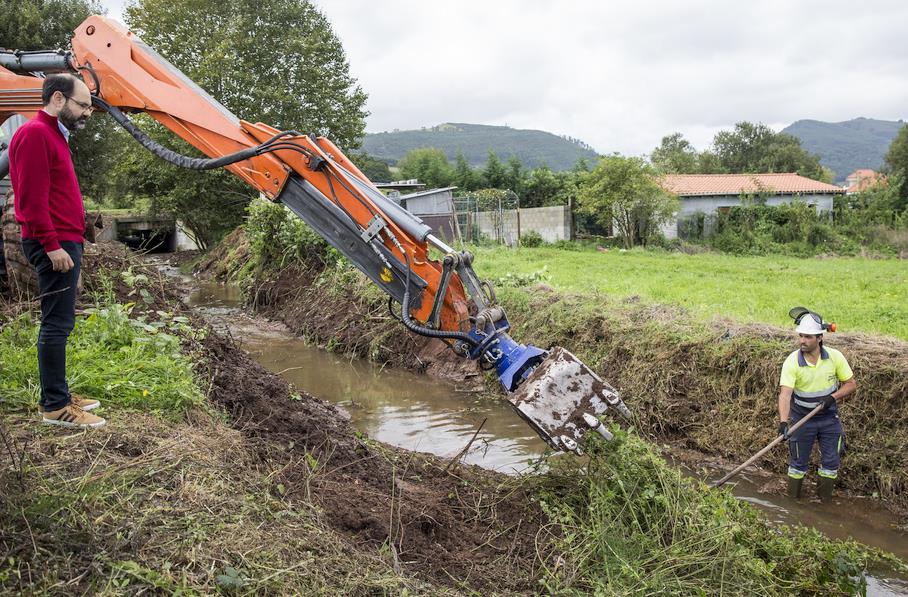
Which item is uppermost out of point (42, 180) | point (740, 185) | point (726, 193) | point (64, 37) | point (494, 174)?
point (64, 37)

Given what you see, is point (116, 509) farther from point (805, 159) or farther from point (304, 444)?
point (805, 159)

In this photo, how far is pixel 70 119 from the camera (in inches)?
160

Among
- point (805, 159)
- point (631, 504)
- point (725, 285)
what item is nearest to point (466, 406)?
point (631, 504)

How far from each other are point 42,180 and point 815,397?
20.3ft

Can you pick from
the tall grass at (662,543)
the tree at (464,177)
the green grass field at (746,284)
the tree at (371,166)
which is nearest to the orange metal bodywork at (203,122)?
the tall grass at (662,543)

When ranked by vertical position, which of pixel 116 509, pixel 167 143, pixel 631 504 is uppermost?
pixel 167 143

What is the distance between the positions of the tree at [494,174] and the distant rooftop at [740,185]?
9.64 metres

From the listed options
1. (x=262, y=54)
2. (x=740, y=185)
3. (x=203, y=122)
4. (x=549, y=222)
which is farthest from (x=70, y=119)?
(x=740, y=185)

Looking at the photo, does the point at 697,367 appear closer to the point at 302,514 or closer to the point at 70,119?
the point at 302,514

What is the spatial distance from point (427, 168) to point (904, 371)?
4230cm

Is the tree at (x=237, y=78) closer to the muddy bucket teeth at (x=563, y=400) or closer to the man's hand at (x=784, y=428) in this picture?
the man's hand at (x=784, y=428)

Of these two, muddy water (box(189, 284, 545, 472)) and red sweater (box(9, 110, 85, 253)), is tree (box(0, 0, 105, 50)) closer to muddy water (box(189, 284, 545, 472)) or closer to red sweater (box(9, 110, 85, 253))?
muddy water (box(189, 284, 545, 472))

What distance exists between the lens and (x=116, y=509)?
10.5ft

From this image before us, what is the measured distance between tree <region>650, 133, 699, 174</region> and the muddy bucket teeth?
1539 inches
